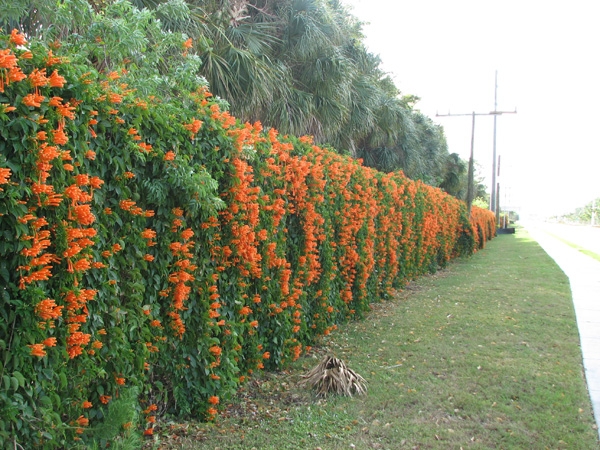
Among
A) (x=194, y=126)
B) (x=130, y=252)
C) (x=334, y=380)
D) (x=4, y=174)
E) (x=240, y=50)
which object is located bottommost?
(x=334, y=380)

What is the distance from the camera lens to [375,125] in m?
14.3

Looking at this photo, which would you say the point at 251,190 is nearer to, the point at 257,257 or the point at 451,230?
the point at 257,257

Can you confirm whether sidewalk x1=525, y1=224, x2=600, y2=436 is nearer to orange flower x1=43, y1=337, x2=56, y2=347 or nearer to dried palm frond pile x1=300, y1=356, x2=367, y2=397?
dried palm frond pile x1=300, y1=356, x2=367, y2=397

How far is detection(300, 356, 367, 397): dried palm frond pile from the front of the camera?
4559mm

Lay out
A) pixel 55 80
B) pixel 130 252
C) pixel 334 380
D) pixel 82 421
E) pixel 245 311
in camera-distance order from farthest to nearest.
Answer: pixel 334 380, pixel 245 311, pixel 130 252, pixel 82 421, pixel 55 80

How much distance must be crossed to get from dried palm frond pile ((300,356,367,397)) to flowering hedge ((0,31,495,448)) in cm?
54

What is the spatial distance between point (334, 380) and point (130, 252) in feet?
7.38

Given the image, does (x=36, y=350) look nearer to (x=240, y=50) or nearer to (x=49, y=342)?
(x=49, y=342)

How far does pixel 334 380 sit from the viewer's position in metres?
4.60

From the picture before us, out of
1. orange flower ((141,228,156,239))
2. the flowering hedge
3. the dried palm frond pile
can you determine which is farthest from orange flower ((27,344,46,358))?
the dried palm frond pile

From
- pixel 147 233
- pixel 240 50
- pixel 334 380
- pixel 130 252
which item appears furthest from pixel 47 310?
pixel 240 50

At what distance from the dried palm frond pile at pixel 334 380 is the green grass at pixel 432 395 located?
Result: 99 mm

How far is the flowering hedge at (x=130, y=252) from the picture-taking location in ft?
8.20

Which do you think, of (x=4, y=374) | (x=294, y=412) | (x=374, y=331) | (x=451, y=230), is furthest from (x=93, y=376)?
(x=451, y=230)
